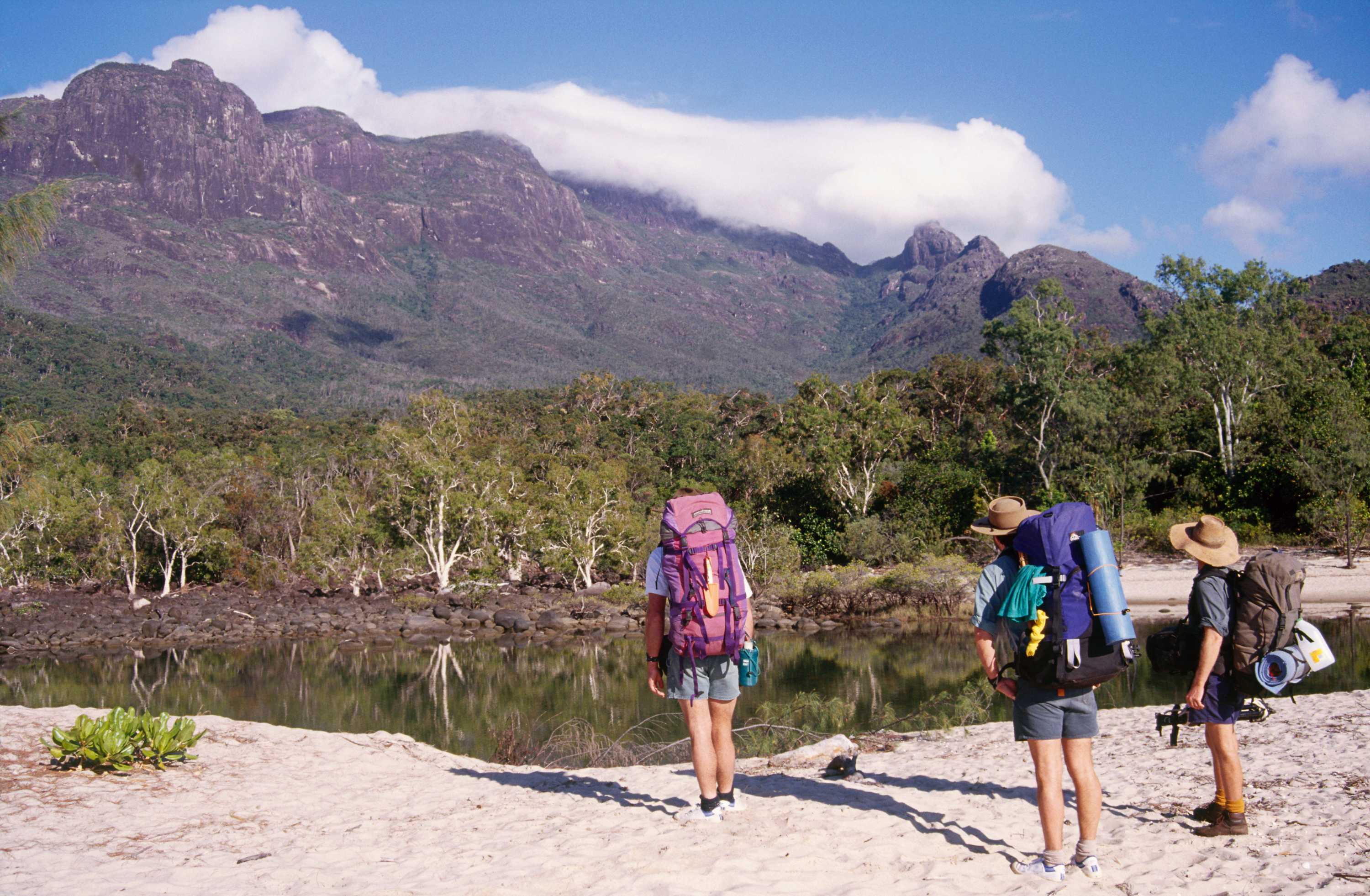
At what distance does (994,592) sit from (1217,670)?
3.99ft

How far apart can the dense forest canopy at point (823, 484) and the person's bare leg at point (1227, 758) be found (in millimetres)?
22312

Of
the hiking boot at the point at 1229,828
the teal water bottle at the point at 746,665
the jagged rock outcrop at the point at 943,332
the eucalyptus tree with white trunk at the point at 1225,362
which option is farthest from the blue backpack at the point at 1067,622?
the jagged rock outcrop at the point at 943,332

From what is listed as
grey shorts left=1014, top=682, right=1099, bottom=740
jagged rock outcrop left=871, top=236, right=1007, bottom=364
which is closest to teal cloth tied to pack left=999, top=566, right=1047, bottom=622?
grey shorts left=1014, top=682, right=1099, bottom=740

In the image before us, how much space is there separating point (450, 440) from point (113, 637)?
9.79 metres

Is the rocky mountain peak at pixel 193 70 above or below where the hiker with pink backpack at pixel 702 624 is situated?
above

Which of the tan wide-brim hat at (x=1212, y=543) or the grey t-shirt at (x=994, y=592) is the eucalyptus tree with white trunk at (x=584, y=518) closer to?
the tan wide-brim hat at (x=1212, y=543)

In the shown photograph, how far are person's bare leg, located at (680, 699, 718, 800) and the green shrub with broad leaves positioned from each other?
445cm

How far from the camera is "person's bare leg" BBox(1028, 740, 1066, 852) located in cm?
415

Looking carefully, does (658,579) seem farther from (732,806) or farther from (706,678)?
(732,806)

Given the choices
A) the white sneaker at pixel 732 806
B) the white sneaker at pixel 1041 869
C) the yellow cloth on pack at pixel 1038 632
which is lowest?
the white sneaker at pixel 1041 869

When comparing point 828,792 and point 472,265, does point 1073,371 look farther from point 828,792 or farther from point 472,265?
point 472,265

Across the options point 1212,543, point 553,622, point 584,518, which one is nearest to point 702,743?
point 1212,543

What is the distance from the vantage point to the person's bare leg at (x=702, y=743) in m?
4.91

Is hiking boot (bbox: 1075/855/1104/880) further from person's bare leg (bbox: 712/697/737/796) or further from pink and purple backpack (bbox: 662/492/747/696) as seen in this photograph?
pink and purple backpack (bbox: 662/492/747/696)
